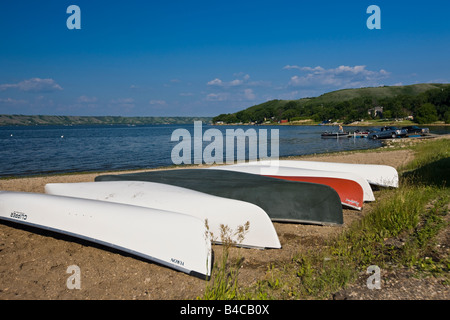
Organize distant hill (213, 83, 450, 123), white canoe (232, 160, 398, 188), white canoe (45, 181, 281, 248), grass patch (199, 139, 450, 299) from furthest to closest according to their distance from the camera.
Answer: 1. distant hill (213, 83, 450, 123)
2. white canoe (232, 160, 398, 188)
3. white canoe (45, 181, 281, 248)
4. grass patch (199, 139, 450, 299)

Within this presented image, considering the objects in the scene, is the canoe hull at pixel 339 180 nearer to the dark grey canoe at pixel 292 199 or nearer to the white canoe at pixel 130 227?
the dark grey canoe at pixel 292 199

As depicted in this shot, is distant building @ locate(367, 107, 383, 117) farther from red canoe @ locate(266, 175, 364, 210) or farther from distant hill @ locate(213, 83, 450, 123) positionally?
red canoe @ locate(266, 175, 364, 210)

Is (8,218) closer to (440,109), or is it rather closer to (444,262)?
(444,262)

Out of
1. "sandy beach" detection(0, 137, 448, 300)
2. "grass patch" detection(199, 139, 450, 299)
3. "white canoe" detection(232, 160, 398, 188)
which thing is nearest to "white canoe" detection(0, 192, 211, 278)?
"sandy beach" detection(0, 137, 448, 300)

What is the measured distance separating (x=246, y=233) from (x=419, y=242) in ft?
6.90

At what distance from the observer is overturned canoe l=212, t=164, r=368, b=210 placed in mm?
6168

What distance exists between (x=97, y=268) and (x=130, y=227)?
1.97 ft

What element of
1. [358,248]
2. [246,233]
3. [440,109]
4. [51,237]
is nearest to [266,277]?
[246,233]

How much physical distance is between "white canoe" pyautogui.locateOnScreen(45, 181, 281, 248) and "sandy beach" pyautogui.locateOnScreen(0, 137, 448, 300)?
0.23 metres

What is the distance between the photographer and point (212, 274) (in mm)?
3500

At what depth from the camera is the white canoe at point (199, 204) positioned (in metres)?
4.32

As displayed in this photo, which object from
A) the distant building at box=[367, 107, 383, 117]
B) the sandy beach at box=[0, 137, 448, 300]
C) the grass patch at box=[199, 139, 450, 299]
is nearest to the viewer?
the grass patch at box=[199, 139, 450, 299]

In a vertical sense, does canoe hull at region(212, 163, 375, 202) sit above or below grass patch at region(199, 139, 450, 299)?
above

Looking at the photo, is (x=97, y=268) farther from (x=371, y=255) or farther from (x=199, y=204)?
(x=371, y=255)
